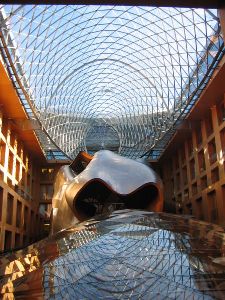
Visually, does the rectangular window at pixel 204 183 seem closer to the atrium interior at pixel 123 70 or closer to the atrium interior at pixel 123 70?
the atrium interior at pixel 123 70

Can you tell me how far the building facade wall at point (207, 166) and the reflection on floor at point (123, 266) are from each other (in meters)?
24.1

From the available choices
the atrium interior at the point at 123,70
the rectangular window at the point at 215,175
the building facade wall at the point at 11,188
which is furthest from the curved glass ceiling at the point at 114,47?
the rectangular window at the point at 215,175

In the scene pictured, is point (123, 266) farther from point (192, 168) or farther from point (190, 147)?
point (192, 168)

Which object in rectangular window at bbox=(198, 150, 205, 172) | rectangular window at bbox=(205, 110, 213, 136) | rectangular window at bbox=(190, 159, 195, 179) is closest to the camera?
rectangular window at bbox=(205, 110, 213, 136)

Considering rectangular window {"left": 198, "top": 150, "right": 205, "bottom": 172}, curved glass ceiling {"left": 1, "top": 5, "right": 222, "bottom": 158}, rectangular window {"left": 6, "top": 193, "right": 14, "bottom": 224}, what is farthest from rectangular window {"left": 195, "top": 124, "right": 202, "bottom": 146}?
rectangular window {"left": 6, "top": 193, "right": 14, "bottom": 224}

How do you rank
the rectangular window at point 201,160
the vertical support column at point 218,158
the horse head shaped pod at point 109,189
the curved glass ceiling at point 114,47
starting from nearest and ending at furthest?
1. the horse head shaped pod at point 109,189
2. the curved glass ceiling at point 114,47
3. the vertical support column at point 218,158
4. the rectangular window at point 201,160

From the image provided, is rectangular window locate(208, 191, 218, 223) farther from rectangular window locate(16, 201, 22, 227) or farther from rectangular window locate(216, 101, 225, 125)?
rectangular window locate(16, 201, 22, 227)

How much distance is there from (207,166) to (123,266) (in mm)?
32954

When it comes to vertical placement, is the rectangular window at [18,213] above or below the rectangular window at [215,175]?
below

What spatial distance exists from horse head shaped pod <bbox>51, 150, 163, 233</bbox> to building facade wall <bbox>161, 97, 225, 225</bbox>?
37.1 feet

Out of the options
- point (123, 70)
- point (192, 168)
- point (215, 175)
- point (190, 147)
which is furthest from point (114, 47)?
point (215, 175)

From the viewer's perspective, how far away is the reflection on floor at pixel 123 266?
7629mm

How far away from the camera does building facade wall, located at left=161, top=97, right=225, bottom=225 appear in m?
36.8

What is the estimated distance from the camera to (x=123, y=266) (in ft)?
30.2
